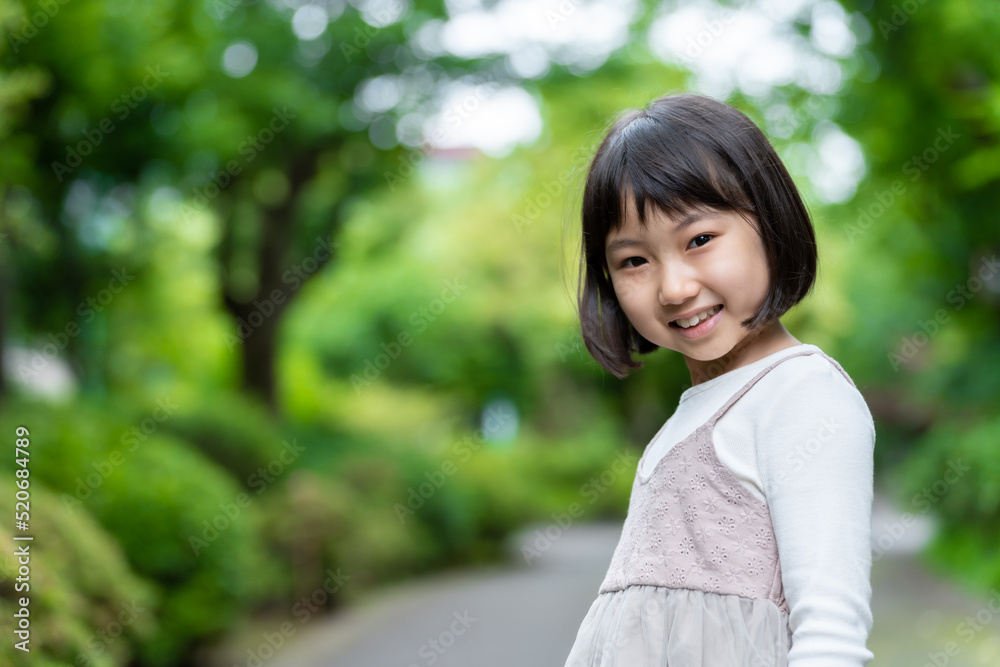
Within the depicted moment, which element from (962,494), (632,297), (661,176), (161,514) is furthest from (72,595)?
(962,494)

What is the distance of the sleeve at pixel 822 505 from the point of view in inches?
49.1

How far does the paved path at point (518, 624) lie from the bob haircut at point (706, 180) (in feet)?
20.3

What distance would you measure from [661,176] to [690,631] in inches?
25.1

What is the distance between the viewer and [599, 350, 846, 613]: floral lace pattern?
1363 millimetres

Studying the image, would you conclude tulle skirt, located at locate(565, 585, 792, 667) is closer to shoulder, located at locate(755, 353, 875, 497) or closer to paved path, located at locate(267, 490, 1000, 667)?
shoulder, located at locate(755, 353, 875, 497)

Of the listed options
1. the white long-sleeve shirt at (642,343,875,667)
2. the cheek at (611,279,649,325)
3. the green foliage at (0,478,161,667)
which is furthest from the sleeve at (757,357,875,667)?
the green foliage at (0,478,161,667)

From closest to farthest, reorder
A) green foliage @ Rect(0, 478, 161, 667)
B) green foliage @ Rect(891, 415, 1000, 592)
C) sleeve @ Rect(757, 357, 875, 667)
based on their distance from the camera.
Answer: sleeve @ Rect(757, 357, 875, 667)
green foliage @ Rect(0, 478, 161, 667)
green foliage @ Rect(891, 415, 1000, 592)

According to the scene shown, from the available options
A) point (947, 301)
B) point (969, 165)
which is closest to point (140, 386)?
point (947, 301)

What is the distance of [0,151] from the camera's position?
6715 mm

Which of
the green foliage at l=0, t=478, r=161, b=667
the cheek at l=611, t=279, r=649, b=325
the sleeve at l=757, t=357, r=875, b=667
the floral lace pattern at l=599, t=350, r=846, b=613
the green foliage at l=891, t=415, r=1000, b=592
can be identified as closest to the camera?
the sleeve at l=757, t=357, r=875, b=667

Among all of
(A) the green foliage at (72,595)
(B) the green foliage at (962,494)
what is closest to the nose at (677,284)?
(A) the green foliage at (72,595)

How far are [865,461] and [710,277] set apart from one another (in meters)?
0.33

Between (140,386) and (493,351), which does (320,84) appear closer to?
(140,386)

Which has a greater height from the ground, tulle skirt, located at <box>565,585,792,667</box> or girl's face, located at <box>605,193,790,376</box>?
girl's face, located at <box>605,193,790,376</box>
